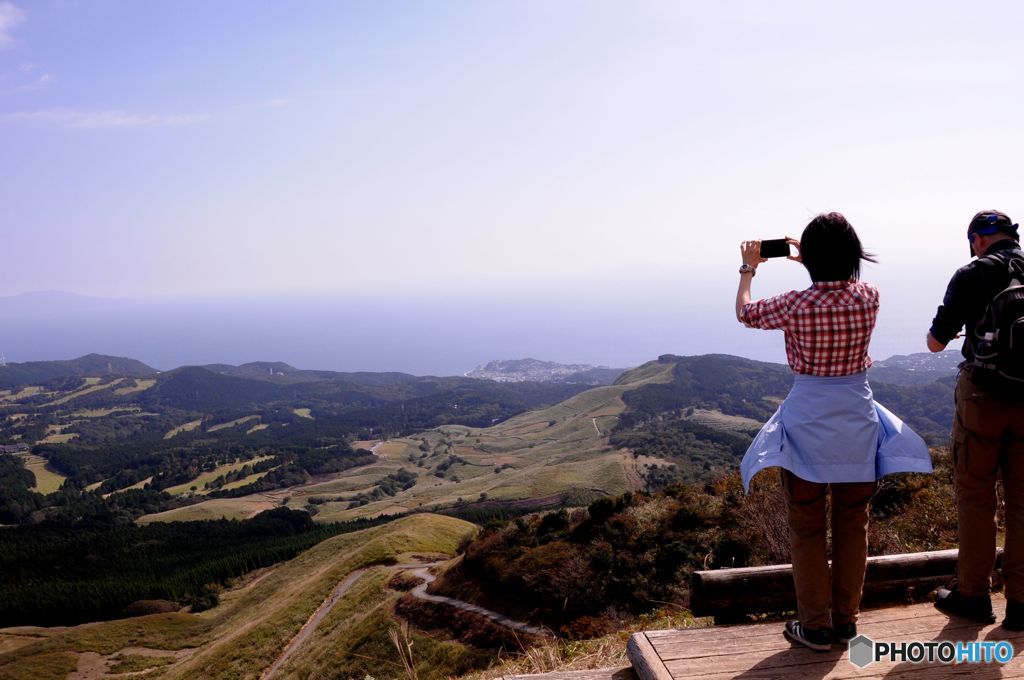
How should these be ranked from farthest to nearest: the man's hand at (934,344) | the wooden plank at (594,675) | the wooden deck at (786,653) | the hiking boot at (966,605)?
the man's hand at (934,344) → the hiking boot at (966,605) → the wooden plank at (594,675) → the wooden deck at (786,653)

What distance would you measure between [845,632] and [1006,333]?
236 cm

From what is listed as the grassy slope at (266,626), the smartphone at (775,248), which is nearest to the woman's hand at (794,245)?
the smartphone at (775,248)

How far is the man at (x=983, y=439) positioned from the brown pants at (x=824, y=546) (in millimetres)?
1007

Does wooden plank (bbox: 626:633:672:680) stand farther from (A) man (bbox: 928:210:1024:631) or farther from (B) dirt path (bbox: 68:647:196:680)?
(B) dirt path (bbox: 68:647:196:680)

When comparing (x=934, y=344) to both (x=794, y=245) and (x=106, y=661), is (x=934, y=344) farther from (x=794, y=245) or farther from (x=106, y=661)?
(x=106, y=661)

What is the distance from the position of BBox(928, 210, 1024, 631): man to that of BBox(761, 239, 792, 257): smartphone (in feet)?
3.70

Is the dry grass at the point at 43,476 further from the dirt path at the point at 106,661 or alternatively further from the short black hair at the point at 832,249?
the short black hair at the point at 832,249

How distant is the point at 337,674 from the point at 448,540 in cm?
2767

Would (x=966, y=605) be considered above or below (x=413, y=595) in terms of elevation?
above

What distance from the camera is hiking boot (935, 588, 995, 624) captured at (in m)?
4.21

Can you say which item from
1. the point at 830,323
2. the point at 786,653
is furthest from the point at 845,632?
the point at 830,323

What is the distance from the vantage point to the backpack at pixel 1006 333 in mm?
3887

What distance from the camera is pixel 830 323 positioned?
3.79m

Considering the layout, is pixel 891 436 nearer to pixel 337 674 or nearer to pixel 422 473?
pixel 337 674
